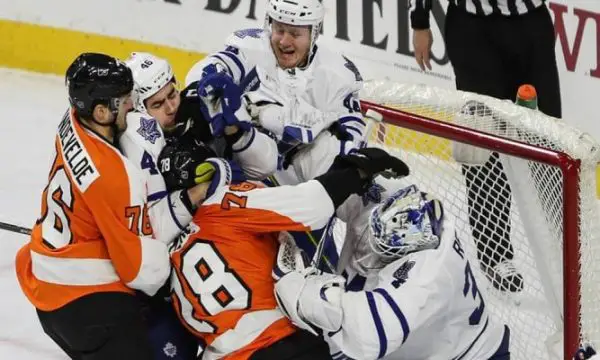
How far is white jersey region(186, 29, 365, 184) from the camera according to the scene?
9.80 ft

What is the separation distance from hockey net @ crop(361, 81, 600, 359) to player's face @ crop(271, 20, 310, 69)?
310mm

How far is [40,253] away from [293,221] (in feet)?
1.85

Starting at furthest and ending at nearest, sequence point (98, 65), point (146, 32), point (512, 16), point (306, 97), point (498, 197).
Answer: point (146, 32) < point (512, 16) < point (498, 197) < point (306, 97) < point (98, 65)

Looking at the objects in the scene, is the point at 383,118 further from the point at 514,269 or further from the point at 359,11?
the point at 359,11

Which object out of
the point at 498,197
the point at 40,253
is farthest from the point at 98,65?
the point at 498,197

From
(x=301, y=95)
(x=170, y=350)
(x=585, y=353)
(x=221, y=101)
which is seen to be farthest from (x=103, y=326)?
(x=585, y=353)

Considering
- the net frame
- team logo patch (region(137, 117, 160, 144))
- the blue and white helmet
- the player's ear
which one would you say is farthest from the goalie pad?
the player's ear

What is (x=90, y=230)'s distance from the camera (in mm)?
2684

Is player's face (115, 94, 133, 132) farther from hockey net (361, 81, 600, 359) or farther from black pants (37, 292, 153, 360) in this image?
hockey net (361, 81, 600, 359)

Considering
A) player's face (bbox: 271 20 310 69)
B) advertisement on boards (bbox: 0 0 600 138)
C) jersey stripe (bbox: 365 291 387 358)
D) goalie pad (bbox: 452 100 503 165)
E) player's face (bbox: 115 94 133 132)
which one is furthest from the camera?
advertisement on boards (bbox: 0 0 600 138)

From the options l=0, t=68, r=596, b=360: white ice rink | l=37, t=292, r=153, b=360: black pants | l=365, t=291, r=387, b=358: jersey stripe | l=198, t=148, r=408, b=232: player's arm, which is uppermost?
l=198, t=148, r=408, b=232: player's arm

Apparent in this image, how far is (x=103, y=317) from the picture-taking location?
8.98ft

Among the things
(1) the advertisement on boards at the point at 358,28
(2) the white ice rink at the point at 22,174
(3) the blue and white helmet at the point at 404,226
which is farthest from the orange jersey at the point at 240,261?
(1) the advertisement on boards at the point at 358,28

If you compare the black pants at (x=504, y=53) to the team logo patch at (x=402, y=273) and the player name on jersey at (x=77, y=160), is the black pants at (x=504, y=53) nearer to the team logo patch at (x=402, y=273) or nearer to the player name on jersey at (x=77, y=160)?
the team logo patch at (x=402, y=273)
